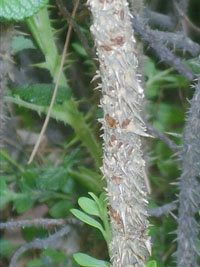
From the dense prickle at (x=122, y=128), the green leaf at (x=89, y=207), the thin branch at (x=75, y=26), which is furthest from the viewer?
the thin branch at (x=75, y=26)

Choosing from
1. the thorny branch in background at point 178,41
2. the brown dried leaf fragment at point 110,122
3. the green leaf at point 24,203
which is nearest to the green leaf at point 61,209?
the green leaf at point 24,203

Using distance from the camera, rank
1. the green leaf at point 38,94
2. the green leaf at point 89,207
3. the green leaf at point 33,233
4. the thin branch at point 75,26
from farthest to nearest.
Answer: the green leaf at point 33,233
the green leaf at point 38,94
the thin branch at point 75,26
the green leaf at point 89,207

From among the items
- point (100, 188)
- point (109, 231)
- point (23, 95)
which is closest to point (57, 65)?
point (23, 95)

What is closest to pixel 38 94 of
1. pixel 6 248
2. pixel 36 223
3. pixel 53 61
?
pixel 53 61

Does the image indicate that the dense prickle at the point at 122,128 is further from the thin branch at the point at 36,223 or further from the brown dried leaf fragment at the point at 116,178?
the thin branch at the point at 36,223

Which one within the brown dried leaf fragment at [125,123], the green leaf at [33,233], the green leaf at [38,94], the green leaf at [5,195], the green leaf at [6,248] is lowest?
the green leaf at [6,248]

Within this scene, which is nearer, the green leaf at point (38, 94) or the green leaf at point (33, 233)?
the green leaf at point (38, 94)

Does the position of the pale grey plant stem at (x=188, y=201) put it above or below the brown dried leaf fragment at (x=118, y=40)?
below

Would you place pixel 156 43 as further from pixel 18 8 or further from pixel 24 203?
pixel 24 203
